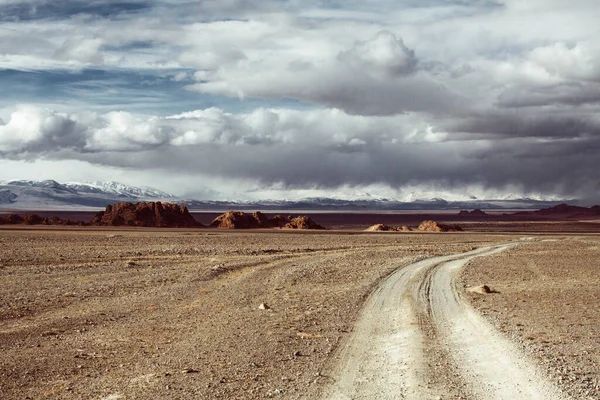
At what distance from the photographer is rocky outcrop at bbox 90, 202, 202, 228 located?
94000mm

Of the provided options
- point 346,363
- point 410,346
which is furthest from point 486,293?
point 346,363

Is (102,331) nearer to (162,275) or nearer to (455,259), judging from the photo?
(162,275)

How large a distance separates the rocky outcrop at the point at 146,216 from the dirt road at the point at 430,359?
77.0 metres

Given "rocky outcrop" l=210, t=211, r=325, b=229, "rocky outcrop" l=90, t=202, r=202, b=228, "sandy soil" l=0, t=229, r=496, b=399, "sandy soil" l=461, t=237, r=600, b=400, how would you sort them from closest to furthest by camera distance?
"sandy soil" l=0, t=229, r=496, b=399
"sandy soil" l=461, t=237, r=600, b=400
"rocky outcrop" l=90, t=202, r=202, b=228
"rocky outcrop" l=210, t=211, r=325, b=229

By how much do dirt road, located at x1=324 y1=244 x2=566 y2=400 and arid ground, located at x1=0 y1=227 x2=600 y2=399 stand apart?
4 centimetres

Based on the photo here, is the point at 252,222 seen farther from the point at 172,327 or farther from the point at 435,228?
the point at 172,327

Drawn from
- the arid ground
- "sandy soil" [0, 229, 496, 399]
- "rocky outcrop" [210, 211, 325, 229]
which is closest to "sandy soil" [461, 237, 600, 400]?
the arid ground

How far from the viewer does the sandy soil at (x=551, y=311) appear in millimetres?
12386

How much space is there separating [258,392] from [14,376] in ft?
14.8

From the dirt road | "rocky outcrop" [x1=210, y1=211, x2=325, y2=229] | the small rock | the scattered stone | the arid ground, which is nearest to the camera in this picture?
the dirt road

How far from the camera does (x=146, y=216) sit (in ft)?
315

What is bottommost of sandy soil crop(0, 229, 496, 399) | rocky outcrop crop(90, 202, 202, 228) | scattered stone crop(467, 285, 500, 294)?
sandy soil crop(0, 229, 496, 399)

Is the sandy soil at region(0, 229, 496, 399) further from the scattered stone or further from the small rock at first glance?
the scattered stone

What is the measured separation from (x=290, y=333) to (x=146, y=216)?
82991 mm
